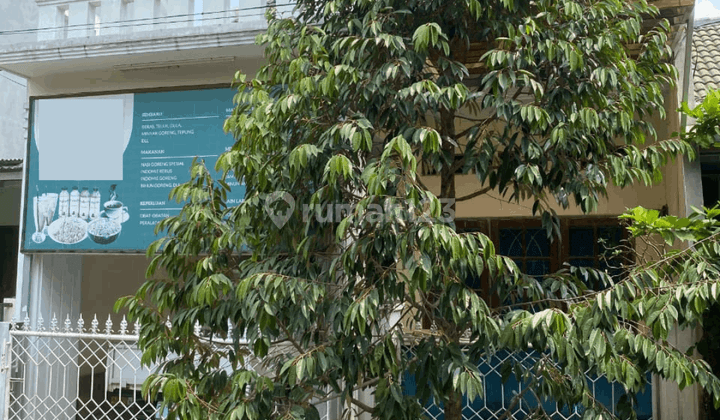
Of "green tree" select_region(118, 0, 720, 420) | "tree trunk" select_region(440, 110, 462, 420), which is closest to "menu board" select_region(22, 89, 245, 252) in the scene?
"green tree" select_region(118, 0, 720, 420)

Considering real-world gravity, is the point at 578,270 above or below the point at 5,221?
below

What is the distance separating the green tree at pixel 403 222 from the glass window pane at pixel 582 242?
2838mm

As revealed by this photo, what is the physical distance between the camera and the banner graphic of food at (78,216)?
19.0 feet

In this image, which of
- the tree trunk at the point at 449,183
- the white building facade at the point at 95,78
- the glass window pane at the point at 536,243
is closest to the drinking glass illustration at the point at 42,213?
the white building facade at the point at 95,78

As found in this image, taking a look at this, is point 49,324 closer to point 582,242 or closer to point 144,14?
point 144,14

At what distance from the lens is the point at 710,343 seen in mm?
4410

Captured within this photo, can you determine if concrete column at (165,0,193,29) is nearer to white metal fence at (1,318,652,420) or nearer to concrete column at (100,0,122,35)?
concrete column at (100,0,122,35)

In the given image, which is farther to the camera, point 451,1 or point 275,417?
point 451,1

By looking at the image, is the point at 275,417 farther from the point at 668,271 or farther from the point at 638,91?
the point at 638,91

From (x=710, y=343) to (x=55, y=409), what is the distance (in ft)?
17.0

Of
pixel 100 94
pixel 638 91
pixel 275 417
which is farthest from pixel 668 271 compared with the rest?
pixel 100 94

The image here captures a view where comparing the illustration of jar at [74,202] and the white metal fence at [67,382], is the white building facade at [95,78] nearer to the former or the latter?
the white metal fence at [67,382]

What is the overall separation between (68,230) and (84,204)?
259 mm

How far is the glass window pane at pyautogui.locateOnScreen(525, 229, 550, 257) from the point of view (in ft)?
22.1
